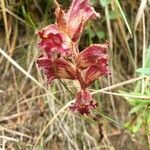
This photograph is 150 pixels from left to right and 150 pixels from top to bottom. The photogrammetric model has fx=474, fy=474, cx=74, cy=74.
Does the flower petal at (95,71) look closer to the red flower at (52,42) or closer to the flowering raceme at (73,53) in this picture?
the flowering raceme at (73,53)

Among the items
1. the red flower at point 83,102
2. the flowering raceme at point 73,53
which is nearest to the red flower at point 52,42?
the flowering raceme at point 73,53

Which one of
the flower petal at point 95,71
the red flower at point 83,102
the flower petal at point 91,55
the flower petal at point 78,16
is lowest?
the red flower at point 83,102

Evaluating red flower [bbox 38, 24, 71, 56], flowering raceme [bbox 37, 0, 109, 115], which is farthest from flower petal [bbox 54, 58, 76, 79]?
red flower [bbox 38, 24, 71, 56]

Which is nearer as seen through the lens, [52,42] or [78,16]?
[52,42]

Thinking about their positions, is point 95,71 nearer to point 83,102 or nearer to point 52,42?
point 83,102

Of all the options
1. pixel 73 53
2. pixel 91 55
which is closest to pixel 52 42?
pixel 73 53

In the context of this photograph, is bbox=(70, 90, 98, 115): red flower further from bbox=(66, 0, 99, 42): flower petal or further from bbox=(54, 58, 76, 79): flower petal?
bbox=(66, 0, 99, 42): flower petal

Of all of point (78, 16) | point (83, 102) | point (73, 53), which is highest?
point (78, 16)

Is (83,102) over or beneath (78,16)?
beneath
